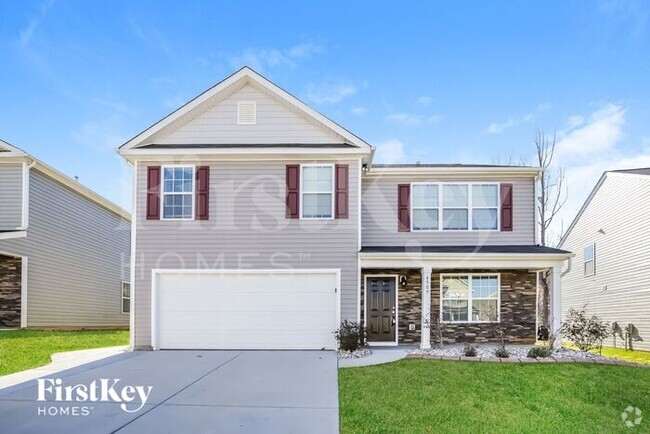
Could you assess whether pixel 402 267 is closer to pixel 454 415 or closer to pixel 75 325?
pixel 454 415

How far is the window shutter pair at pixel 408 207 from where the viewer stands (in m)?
14.1

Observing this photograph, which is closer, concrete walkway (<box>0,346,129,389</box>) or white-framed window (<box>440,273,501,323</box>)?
concrete walkway (<box>0,346,129,389</box>)

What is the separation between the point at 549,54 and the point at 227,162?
10.2m

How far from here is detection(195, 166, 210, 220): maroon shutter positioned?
1305cm

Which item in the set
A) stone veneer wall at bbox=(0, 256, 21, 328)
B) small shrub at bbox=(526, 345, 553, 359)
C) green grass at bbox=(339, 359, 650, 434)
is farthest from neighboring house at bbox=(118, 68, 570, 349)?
stone veneer wall at bbox=(0, 256, 21, 328)

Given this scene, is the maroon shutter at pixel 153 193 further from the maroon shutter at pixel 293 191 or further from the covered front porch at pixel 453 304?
the covered front porch at pixel 453 304

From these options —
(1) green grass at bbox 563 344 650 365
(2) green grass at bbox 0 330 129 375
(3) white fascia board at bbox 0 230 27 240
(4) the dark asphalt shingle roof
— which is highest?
(3) white fascia board at bbox 0 230 27 240

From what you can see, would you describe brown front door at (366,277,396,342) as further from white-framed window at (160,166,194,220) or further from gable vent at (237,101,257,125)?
gable vent at (237,101,257,125)

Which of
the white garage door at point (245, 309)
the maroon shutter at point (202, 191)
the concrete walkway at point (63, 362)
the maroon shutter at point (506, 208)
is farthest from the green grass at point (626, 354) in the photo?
the concrete walkway at point (63, 362)

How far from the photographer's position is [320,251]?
12.9 meters

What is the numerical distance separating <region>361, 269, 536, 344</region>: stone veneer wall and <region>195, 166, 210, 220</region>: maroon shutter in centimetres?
454

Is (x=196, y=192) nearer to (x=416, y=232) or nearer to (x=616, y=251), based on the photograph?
(x=416, y=232)

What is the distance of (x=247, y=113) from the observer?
1348cm

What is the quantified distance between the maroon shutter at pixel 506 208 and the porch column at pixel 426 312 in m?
2.86
